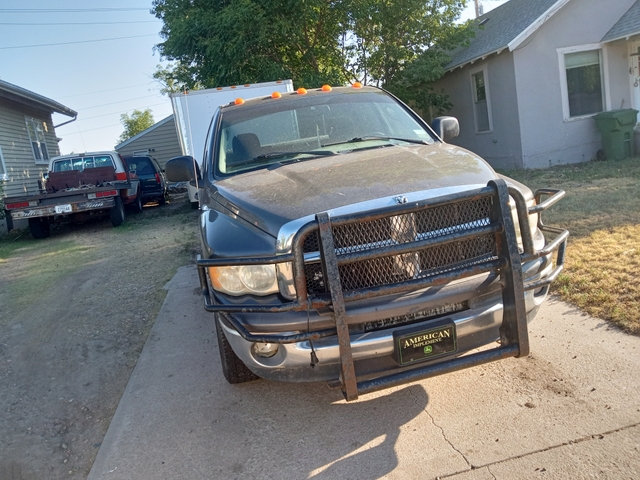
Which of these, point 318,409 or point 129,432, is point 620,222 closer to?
point 318,409

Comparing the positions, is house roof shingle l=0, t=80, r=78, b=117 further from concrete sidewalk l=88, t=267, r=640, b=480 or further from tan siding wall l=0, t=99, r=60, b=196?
concrete sidewalk l=88, t=267, r=640, b=480

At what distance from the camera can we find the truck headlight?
112 inches

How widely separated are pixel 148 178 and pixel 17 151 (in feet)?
13.2

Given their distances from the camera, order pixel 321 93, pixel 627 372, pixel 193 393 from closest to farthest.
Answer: pixel 627 372 → pixel 193 393 → pixel 321 93

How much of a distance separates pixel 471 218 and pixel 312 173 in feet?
3.61

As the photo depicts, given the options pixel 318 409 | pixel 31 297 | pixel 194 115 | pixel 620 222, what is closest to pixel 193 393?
pixel 318 409

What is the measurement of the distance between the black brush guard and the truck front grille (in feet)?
0.17

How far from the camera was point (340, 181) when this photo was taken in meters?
3.26

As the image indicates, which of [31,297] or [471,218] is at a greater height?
[471,218]

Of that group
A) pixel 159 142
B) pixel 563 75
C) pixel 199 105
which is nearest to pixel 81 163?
pixel 199 105

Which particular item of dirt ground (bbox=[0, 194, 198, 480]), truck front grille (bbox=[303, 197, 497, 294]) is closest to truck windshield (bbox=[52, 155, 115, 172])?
dirt ground (bbox=[0, 194, 198, 480])

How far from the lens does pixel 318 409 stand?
136 inches

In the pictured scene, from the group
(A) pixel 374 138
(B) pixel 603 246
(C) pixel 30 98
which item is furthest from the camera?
(C) pixel 30 98

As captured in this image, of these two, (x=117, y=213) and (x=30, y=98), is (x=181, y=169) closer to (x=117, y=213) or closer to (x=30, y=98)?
(x=117, y=213)
